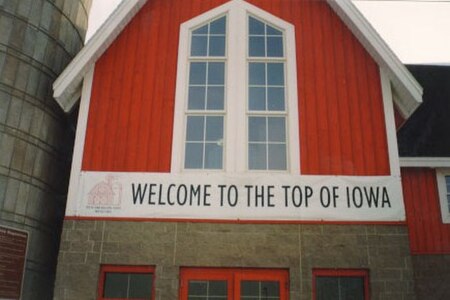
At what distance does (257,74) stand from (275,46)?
2.51 ft

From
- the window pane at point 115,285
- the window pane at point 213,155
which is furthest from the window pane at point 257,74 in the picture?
the window pane at point 115,285

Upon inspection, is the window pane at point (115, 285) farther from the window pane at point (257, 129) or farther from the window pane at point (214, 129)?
the window pane at point (257, 129)

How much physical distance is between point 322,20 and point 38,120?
620cm

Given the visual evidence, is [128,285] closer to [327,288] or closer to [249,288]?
[249,288]

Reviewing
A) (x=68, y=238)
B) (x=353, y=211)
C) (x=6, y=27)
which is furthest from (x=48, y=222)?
(x=353, y=211)

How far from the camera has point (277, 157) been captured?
10.1 metres

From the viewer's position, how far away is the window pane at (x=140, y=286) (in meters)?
9.17

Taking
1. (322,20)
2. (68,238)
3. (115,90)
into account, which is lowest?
(68,238)

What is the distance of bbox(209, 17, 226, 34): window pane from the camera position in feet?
36.6

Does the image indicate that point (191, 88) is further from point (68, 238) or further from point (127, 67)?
point (68, 238)

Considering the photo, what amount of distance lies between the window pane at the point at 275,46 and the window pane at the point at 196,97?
1.66 metres

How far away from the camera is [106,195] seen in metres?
9.74

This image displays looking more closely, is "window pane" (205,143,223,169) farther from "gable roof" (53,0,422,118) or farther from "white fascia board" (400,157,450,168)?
"white fascia board" (400,157,450,168)

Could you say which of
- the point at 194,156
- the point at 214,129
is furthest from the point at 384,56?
the point at 194,156
